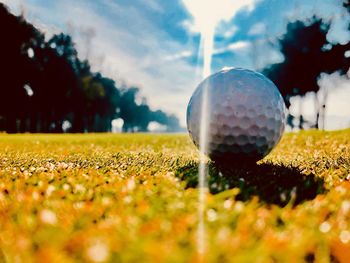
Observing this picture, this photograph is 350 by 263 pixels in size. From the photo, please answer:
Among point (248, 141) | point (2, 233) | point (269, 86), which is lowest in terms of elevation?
point (2, 233)

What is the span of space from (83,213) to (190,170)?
2.56 metres

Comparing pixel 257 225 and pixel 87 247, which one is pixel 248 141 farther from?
pixel 87 247

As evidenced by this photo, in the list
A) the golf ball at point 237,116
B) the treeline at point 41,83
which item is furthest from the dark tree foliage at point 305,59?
the golf ball at point 237,116

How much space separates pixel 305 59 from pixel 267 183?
42728 millimetres

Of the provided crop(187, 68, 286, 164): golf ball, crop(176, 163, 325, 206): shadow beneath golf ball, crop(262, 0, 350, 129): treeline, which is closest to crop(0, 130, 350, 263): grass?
crop(176, 163, 325, 206): shadow beneath golf ball

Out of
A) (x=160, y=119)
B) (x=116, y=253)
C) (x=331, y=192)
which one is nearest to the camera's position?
(x=116, y=253)

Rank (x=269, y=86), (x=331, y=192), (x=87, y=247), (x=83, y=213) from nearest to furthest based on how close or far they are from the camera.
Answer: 1. (x=87, y=247)
2. (x=83, y=213)
3. (x=331, y=192)
4. (x=269, y=86)

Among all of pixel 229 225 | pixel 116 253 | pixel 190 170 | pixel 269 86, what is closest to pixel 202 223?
pixel 229 225

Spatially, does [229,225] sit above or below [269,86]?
below

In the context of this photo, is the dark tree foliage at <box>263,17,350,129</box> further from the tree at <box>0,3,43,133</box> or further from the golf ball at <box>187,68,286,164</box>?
the golf ball at <box>187,68,286,164</box>

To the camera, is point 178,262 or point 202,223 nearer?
point 178,262

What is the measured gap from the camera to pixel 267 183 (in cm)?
447

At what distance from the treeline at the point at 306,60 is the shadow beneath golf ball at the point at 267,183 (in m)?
38.6

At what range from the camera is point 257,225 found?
2.67 m
